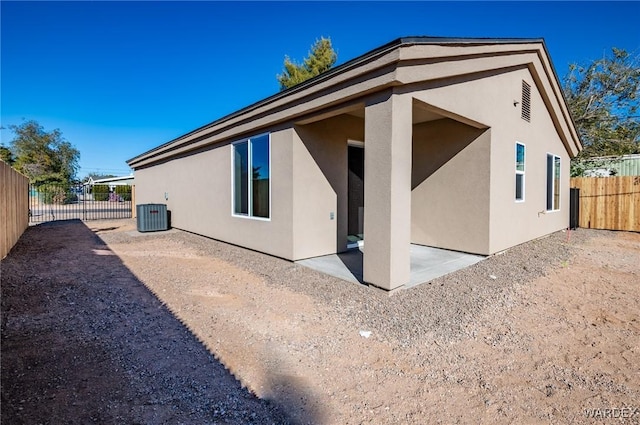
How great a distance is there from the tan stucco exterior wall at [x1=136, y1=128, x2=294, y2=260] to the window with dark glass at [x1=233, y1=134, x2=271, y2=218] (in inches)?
9.0

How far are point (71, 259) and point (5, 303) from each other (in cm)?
298

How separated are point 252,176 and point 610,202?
1265cm

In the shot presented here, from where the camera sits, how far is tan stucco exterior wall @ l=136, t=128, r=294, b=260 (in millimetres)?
6375

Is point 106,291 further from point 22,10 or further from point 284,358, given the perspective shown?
point 22,10

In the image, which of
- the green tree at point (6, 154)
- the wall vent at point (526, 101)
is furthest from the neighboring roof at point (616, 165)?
the green tree at point (6, 154)

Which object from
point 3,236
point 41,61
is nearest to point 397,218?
point 3,236

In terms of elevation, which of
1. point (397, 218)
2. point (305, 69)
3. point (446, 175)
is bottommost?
point (397, 218)

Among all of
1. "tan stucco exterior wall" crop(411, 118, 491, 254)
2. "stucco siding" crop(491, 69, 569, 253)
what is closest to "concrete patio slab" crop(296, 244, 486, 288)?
"tan stucco exterior wall" crop(411, 118, 491, 254)

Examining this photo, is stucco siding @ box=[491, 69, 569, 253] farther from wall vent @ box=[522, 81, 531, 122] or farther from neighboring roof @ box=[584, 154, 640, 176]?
neighboring roof @ box=[584, 154, 640, 176]

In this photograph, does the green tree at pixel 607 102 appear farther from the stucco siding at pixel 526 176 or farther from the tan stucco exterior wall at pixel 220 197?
the tan stucco exterior wall at pixel 220 197

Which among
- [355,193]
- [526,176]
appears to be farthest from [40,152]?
[526,176]

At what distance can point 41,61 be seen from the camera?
1080cm

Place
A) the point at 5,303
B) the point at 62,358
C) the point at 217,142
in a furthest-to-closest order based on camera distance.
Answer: the point at 217,142, the point at 5,303, the point at 62,358

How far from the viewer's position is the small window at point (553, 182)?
9.32m
